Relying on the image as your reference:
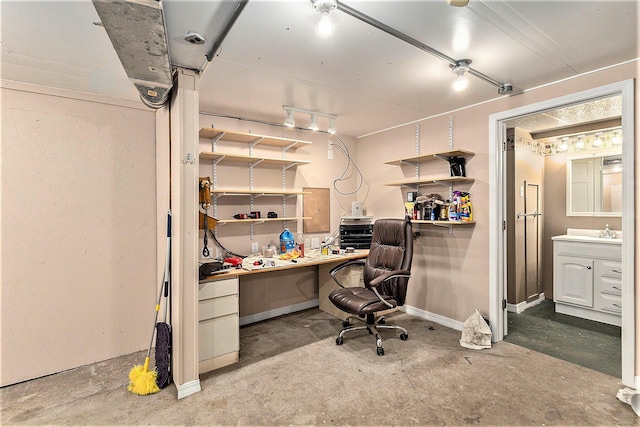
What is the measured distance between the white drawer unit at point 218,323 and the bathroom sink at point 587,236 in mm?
3925

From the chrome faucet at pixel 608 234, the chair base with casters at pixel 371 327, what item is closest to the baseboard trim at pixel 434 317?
the chair base with casters at pixel 371 327

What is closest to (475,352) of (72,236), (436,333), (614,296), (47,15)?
(436,333)

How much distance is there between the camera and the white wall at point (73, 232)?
7.62 ft

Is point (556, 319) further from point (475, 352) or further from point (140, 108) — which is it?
point (140, 108)

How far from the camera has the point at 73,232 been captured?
8.32 ft

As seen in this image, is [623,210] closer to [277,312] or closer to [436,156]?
[436,156]

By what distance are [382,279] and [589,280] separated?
2.69m

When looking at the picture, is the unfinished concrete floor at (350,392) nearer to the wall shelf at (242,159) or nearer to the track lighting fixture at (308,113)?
the wall shelf at (242,159)

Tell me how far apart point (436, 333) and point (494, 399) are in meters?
1.09

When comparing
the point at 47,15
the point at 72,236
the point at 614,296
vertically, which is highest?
the point at 47,15

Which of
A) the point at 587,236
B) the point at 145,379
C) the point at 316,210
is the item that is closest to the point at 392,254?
the point at 316,210

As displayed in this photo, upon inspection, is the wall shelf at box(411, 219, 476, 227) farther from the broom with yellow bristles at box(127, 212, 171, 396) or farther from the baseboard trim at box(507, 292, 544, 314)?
the broom with yellow bristles at box(127, 212, 171, 396)

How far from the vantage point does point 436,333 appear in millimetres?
3172

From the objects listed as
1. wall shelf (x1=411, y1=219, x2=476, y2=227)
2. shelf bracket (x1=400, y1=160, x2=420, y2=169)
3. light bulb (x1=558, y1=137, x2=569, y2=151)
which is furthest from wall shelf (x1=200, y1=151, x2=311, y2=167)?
light bulb (x1=558, y1=137, x2=569, y2=151)
